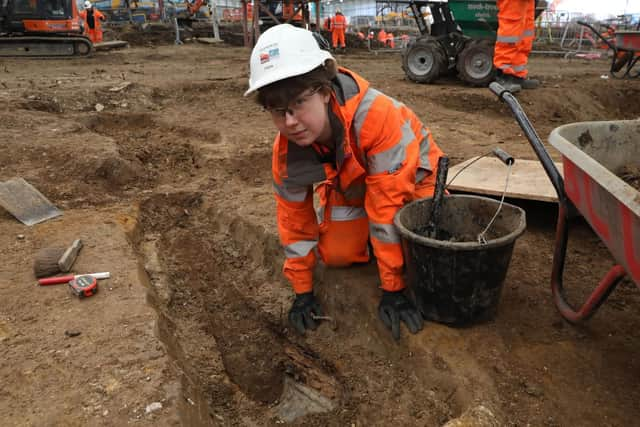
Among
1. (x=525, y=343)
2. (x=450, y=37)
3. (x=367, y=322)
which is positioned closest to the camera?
(x=525, y=343)

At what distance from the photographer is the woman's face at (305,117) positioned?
224cm

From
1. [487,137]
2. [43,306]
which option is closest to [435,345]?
[43,306]

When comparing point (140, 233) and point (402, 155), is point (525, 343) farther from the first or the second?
point (140, 233)

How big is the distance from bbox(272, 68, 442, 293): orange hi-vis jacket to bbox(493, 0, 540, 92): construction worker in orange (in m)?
5.39

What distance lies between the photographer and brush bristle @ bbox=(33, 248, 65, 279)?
3051 mm

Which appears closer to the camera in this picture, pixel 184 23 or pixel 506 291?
pixel 506 291

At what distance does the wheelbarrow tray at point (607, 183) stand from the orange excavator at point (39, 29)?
15.6 m

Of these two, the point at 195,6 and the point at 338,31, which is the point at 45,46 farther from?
the point at 338,31

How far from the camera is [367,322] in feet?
9.87

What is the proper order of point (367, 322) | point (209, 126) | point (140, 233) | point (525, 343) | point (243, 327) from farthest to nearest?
point (209, 126) → point (140, 233) → point (243, 327) → point (367, 322) → point (525, 343)

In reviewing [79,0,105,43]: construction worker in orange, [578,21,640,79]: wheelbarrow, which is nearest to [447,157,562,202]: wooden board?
[578,21,640,79]: wheelbarrow

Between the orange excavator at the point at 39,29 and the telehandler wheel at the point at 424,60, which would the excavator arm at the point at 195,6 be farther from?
the telehandler wheel at the point at 424,60

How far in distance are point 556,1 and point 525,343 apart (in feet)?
82.9

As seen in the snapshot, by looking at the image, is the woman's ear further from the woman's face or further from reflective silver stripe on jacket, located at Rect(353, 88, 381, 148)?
reflective silver stripe on jacket, located at Rect(353, 88, 381, 148)
